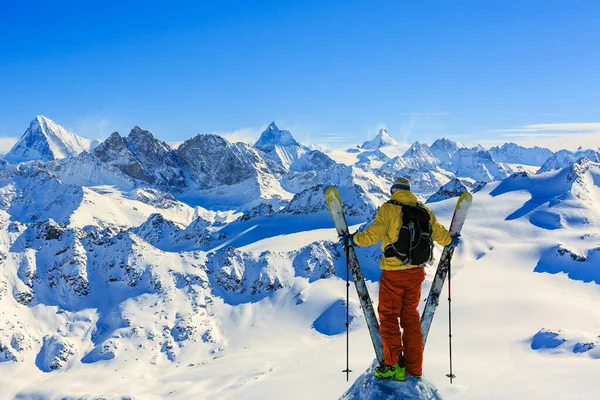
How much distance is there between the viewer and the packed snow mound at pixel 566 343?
38.0 m

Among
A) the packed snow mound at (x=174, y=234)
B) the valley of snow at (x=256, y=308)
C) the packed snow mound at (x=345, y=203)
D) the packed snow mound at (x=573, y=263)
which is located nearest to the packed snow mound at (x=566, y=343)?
the valley of snow at (x=256, y=308)

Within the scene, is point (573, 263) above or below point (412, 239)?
below

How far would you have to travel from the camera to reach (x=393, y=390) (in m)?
6.65

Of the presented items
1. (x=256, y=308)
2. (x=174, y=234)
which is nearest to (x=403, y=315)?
(x=256, y=308)

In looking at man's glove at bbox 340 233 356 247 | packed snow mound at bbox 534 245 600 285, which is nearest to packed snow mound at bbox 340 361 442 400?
man's glove at bbox 340 233 356 247

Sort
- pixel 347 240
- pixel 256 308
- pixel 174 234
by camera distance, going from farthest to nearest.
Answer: pixel 174 234, pixel 256 308, pixel 347 240

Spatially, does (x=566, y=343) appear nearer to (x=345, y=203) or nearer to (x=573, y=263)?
(x=573, y=263)

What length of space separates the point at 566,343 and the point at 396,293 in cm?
4357

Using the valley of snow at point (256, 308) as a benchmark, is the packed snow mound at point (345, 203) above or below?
above

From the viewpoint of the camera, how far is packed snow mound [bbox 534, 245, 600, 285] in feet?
259

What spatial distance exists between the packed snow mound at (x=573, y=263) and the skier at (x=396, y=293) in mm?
85903

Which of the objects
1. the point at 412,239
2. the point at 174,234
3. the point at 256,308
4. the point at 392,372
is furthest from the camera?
the point at 174,234

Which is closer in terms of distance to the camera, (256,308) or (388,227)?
(388,227)

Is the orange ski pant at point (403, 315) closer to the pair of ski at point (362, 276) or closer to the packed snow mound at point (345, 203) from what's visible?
the pair of ski at point (362, 276)
